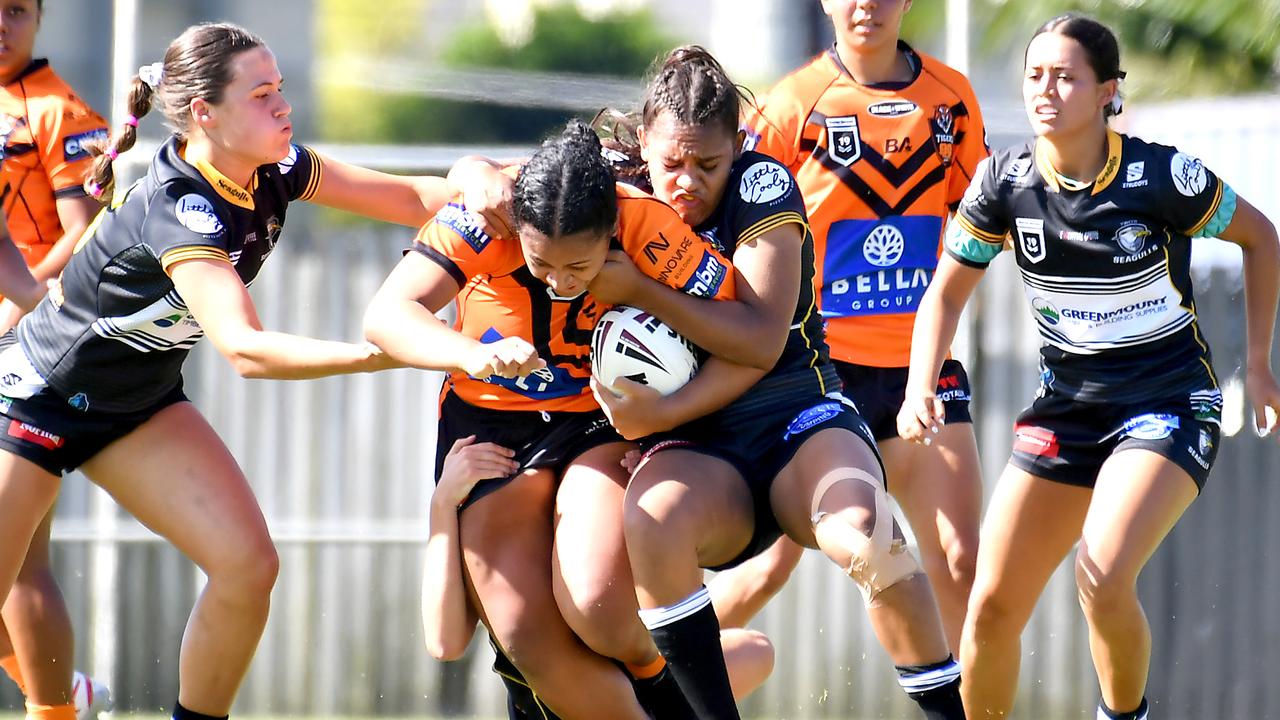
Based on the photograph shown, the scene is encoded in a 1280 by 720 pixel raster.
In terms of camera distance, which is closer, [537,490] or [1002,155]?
[537,490]

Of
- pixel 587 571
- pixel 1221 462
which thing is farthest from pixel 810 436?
pixel 1221 462

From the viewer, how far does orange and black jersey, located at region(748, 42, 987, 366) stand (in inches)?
210

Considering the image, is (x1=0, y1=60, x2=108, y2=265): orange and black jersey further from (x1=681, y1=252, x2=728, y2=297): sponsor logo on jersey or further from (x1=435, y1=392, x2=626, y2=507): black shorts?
(x1=681, y1=252, x2=728, y2=297): sponsor logo on jersey

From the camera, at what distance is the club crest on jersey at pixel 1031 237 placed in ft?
15.7

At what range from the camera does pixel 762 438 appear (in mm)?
4395

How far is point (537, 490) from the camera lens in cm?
455

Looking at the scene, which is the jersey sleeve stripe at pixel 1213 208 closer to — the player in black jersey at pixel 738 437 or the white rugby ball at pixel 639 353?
the player in black jersey at pixel 738 437

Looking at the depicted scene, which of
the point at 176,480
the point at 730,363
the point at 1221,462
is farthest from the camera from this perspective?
the point at 1221,462

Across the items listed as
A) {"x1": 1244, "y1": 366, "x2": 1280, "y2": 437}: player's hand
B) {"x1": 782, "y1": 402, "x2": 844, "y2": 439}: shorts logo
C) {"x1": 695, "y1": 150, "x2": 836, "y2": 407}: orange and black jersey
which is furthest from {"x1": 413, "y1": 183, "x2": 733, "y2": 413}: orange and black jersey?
{"x1": 1244, "y1": 366, "x2": 1280, "y2": 437}: player's hand

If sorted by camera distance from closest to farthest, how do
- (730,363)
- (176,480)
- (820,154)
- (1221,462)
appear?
(730,363) < (176,480) < (820,154) < (1221,462)

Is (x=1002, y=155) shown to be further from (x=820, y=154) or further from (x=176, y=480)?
(x=176, y=480)

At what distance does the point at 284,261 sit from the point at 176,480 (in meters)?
3.14

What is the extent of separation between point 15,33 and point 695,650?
3.34 meters

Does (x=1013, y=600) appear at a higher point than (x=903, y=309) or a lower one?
lower
